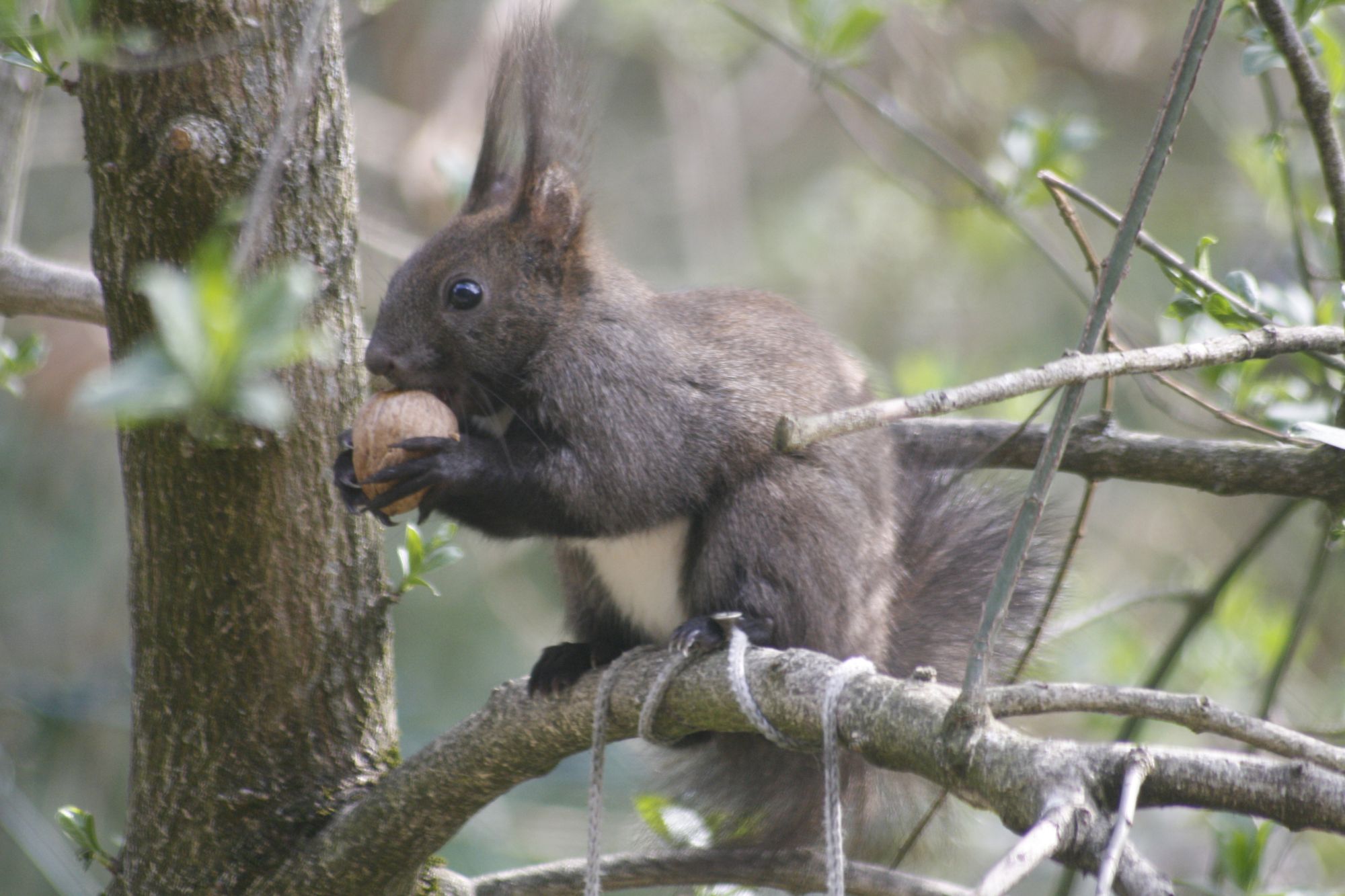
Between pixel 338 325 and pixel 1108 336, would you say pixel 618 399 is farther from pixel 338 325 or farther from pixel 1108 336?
pixel 1108 336

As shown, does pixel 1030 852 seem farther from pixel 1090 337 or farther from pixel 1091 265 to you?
pixel 1091 265

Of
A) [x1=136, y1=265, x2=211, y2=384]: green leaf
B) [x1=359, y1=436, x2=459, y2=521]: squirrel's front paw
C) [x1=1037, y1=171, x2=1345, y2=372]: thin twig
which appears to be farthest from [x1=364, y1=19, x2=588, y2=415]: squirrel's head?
[x1=136, y1=265, x2=211, y2=384]: green leaf

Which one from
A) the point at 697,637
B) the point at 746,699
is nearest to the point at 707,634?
the point at 697,637

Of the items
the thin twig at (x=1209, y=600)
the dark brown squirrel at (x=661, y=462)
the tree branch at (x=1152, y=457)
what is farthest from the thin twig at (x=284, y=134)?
the thin twig at (x=1209, y=600)

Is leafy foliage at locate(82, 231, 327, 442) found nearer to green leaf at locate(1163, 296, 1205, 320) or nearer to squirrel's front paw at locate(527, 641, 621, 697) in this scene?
squirrel's front paw at locate(527, 641, 621, 697)

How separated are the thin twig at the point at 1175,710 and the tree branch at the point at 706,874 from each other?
35.0 inches

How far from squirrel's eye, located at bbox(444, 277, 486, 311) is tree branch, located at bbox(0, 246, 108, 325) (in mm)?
618

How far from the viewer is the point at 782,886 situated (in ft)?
7.23

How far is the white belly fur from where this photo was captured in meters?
2.42

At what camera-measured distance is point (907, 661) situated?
2479 mm

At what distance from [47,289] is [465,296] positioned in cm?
73

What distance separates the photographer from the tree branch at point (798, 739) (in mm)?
1239

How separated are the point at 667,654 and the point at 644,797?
53cm

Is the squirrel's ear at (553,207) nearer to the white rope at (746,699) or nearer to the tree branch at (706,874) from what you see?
the white rope at (746,699)
